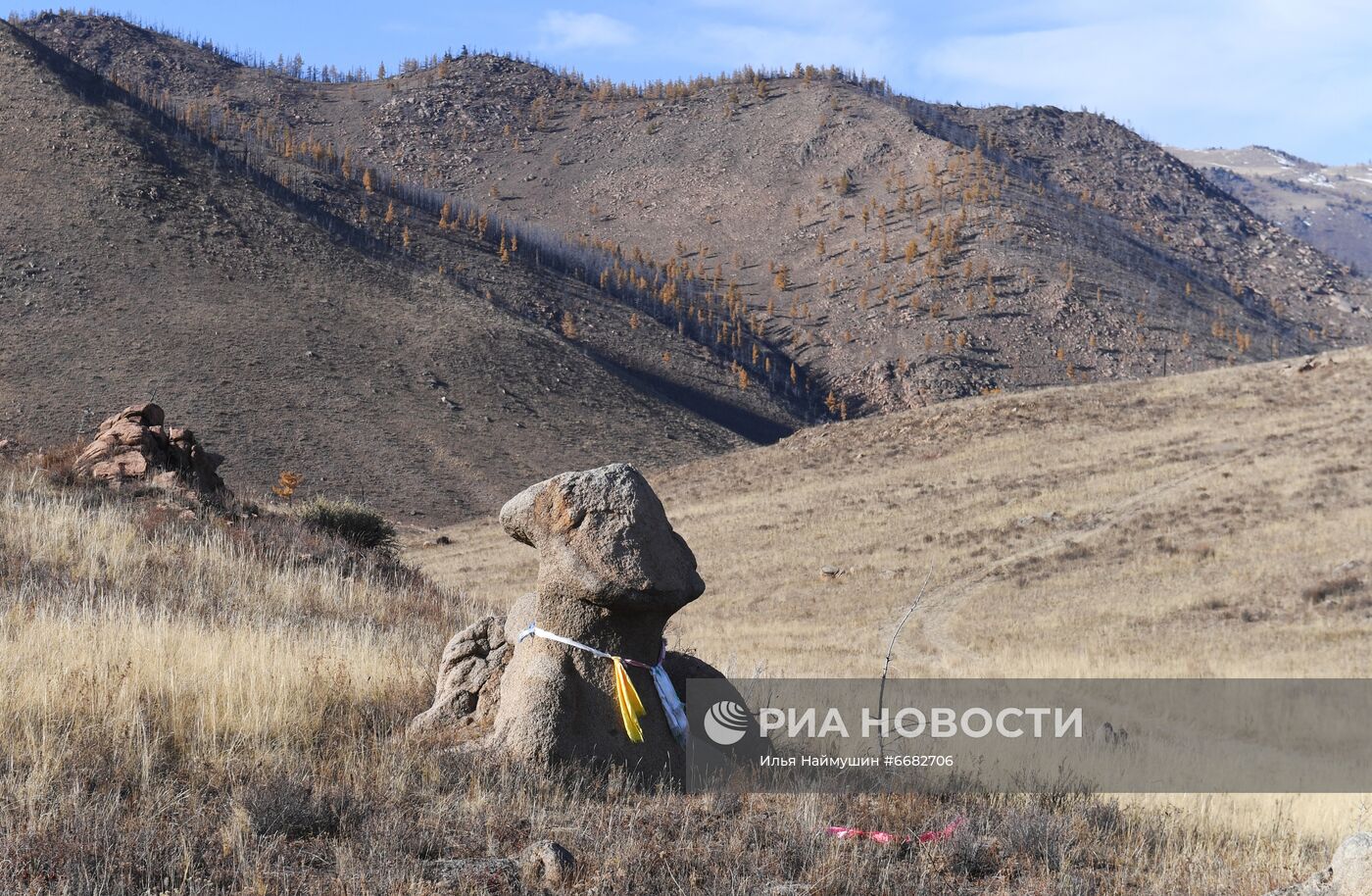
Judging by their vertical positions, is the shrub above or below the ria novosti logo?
below

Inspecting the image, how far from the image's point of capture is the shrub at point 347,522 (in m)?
16.1

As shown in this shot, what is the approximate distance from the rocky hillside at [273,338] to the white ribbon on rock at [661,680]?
139 ft

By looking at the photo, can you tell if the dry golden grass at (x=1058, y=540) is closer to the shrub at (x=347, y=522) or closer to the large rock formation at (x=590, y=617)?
the shrub at (x=347, y=522)

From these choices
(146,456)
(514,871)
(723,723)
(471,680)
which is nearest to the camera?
(514,871)

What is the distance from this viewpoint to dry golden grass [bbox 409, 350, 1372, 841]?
18516 mm

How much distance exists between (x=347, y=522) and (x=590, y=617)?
11827 millimetres

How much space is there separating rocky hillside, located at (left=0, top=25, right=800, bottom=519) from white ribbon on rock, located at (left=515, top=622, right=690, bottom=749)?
42.2 m

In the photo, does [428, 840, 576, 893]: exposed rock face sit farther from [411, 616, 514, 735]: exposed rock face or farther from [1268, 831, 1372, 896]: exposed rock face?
[1268, 831, 1372, 896]: exposed rock face

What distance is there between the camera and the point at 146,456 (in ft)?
51.0

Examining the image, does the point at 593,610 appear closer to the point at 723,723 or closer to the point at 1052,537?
the point at 723,723

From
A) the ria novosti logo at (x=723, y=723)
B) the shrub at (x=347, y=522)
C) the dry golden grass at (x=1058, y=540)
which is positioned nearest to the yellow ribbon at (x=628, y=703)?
the ria novosti logo at (x=723, y=723)

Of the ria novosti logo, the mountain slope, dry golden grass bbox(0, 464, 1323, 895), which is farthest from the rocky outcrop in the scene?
the mountain slope

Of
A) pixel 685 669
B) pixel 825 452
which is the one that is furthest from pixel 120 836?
pixel 825 452

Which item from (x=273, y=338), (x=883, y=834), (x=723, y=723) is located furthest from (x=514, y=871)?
(x=273, y=338)
